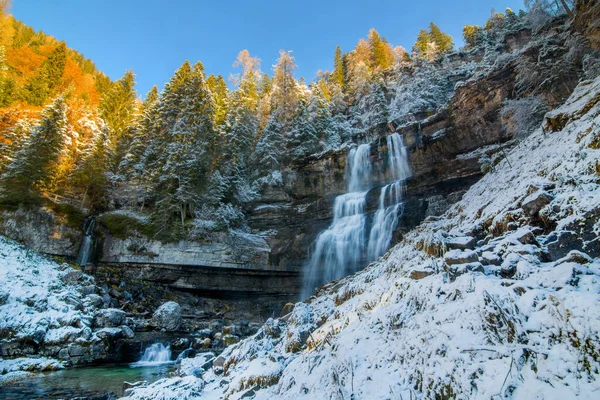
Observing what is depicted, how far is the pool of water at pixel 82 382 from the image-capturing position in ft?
26.7

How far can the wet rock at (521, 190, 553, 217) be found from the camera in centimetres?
544

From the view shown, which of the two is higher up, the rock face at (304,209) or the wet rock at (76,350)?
the rock face at (304,209)

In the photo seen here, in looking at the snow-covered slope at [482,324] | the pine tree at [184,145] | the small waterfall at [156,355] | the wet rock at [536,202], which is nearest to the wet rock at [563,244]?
the snow-covered slope at [482,324]

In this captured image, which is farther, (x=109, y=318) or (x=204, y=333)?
(x=204, y=333)

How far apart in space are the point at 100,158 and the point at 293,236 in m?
18.2

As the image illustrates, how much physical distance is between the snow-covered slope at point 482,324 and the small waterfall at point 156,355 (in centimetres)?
759

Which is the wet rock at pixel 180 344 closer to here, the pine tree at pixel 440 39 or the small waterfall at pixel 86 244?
the small waterfall at pixel 86 244

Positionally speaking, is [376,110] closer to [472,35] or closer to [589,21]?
[589,21]

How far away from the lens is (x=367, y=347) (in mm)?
4523

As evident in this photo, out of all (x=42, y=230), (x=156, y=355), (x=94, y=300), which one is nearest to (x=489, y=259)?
(x=156, y=355)

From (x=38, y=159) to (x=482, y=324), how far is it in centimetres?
2951

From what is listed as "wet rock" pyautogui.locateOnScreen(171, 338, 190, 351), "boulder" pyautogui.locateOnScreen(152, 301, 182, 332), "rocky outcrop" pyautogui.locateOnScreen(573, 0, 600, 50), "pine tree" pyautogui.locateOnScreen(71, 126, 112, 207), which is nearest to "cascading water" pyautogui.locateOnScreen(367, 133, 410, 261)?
"wet rock" pyautogui.locateOnScreen(171, 338, 190, 351)

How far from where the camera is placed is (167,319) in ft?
55.5

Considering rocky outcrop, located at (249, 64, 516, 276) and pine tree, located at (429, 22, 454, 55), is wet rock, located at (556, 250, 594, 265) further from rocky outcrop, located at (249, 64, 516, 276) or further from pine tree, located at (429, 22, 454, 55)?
pine tree, located at (429, 22, 454, 55)
